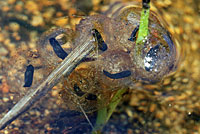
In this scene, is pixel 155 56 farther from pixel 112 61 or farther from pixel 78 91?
pixel 78 91

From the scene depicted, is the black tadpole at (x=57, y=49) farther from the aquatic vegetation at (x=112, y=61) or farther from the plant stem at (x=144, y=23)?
the plant stem at (x=144, y=23)

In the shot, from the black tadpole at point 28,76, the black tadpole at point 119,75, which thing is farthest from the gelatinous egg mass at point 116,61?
the black tadpole at point 28,76

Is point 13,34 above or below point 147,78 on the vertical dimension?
above

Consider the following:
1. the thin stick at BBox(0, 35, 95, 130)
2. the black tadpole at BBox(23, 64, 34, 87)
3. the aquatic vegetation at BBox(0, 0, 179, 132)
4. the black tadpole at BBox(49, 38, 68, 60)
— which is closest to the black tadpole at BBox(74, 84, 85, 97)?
the aquatic vegetation at BBox(0, 0, 179, 132)

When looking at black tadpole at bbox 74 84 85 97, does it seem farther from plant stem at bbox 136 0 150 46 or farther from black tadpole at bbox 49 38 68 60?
plant stem at bbox 136 0 150 46

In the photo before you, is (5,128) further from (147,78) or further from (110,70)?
(147,78)

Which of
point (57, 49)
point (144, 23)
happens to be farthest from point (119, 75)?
point (57, 49)

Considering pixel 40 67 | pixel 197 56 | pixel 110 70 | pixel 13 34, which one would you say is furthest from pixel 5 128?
pixel 197 56
